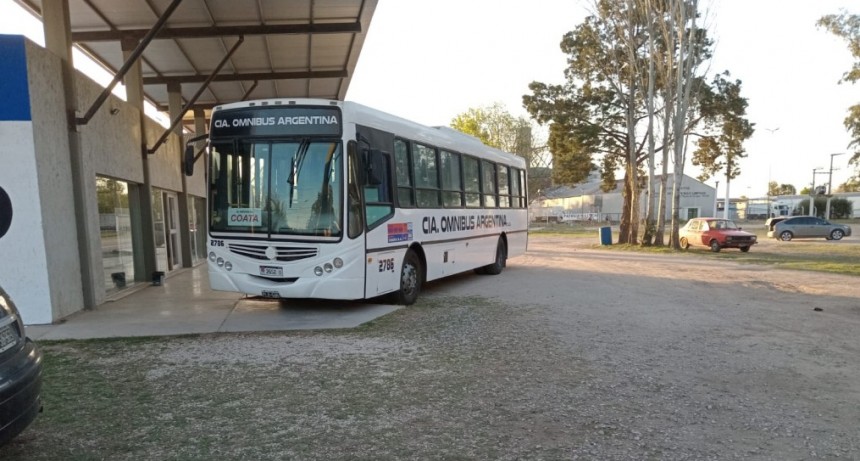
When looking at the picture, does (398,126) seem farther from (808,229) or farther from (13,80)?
(808,229)

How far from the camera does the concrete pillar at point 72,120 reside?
8148 mm

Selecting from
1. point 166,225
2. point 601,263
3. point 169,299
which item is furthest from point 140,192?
point 601,263

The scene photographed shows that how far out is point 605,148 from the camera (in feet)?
87.6

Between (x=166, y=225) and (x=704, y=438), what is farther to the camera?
(x=166, y=225)

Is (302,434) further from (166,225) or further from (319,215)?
(166,225)

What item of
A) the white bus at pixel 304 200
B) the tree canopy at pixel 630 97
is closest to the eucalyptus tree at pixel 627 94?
the tree canopy at pixel 630 97

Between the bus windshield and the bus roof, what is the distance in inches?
23.9

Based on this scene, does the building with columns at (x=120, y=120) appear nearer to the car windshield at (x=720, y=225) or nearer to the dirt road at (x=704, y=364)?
the dirt road at (x=704, y=364)

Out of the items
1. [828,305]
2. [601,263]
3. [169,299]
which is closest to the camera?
[828,305]

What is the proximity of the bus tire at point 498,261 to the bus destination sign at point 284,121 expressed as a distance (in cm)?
751

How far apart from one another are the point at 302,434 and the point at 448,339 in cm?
321

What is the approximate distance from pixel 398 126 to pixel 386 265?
2580mm

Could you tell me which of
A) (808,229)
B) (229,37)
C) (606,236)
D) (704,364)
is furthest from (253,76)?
(808,229)

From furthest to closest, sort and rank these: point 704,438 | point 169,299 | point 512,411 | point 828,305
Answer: point 169,299
point 828,305
point 512,411
point 704,438
